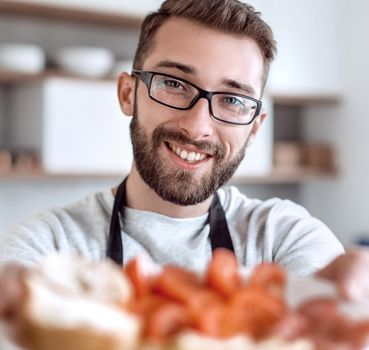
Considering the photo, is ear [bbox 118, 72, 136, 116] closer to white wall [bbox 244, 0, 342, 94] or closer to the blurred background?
the blurred background

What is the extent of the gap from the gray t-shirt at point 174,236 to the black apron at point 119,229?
2 centimetres

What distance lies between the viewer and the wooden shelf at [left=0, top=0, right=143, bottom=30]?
9.07ft

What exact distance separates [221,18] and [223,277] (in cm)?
88

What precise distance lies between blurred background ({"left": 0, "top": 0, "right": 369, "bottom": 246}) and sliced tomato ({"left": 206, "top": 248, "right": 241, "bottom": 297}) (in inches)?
86.7

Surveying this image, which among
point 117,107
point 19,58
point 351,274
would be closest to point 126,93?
point 351,274

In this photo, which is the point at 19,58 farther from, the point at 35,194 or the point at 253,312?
the point at 253,312

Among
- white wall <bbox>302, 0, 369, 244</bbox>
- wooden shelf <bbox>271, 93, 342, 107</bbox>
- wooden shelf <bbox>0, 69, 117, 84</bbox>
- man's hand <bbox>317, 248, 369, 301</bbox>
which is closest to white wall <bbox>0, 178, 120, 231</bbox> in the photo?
wooden shelf <bbox>0, 69, 117, 84</bbox>

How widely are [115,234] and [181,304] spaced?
0.85 metres

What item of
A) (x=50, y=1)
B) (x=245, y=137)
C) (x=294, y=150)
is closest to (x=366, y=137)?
(x=294, y=150)

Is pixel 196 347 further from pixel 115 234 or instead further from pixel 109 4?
pixel 109 4

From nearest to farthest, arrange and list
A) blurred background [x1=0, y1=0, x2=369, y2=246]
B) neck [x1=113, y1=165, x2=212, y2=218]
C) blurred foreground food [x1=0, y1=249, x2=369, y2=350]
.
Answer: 1. blurred foreground food [x1=0, y1=249, x2=369, y2=350]
2. neck [x1=113, y1=165, x2=212, y2=218]
3. blurred background [x1=0, y1=0, x2=369, y2=246]

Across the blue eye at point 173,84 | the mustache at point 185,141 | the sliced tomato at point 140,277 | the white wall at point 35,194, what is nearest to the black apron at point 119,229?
the mustache at point 185,141

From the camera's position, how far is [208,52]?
4.43 feet

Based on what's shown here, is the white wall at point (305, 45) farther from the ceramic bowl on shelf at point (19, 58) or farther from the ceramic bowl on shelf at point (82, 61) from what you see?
the ceramic bowl on shelf at point (19, 58)
